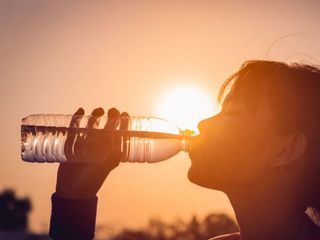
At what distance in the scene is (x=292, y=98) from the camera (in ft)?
6.97

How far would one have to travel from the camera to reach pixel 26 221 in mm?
33125

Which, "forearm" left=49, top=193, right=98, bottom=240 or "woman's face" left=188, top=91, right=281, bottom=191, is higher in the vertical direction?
"woman's face" left=188, top=91, right=281, bottom=191

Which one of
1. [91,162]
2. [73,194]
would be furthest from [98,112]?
[73,194]

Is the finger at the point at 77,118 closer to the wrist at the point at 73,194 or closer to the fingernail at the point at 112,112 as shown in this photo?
the fingernail at the point at 112,112

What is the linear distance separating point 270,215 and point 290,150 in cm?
33

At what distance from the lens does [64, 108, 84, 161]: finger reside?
8.00 ft

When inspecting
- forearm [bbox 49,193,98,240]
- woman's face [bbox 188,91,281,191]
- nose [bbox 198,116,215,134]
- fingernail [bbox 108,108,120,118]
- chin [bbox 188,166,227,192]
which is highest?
fingernail [bbox 108,108,120,118]

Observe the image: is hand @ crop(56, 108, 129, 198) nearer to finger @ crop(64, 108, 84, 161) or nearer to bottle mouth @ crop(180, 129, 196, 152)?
finger @ crop(64, 108, 84, 161)

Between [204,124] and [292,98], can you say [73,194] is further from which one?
[292,98]

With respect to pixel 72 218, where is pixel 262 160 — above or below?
above

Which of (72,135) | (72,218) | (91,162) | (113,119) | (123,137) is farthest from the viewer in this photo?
(72,135)

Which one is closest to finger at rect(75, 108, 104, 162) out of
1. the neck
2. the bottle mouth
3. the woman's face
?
the bottle mouth

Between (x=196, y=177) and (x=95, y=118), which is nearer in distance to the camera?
(x=196, y=177)

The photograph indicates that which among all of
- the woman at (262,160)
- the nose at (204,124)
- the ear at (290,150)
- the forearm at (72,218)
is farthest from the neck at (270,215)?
the forearm at (72,218)
